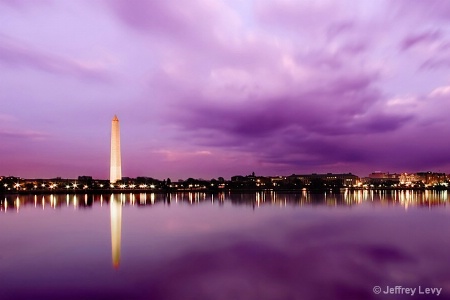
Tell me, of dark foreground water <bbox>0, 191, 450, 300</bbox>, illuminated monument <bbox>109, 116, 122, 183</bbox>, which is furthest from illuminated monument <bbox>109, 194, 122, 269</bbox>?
illuminated monument <bbox>109, 116, 122, 183</bbox>

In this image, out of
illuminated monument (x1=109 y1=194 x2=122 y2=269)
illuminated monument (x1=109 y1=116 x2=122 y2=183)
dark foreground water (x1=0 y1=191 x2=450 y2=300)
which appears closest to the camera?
dark foreground water (x1=0 y1=191 x2=450 y2=300)

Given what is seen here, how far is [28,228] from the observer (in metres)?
26.7

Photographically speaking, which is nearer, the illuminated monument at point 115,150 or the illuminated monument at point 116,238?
the illuminated monument at point 116,238

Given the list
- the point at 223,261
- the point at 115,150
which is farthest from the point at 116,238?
the point at 115,150

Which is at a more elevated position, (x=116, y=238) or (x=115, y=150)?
(x=115, y=150)

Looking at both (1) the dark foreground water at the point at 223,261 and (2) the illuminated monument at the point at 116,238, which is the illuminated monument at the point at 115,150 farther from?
(1) the dark foreground water at the point at 223,261

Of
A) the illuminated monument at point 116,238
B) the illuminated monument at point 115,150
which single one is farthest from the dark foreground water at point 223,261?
the illuminated monument at point 115,150

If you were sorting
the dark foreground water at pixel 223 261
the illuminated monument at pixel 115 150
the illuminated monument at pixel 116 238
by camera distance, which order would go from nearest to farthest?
the dark foreground water at pixel 223 261 < the illuminated monument at pixel 116 238 < the illuminated monument at pixel 115 150

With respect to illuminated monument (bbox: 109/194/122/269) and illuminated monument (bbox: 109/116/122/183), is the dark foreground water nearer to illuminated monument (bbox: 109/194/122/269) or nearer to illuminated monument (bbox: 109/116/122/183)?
illuminated monument (bbox: 109/194/122/269)

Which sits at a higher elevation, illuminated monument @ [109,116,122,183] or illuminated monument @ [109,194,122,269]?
illuminated monument @ [109,116,122,183]

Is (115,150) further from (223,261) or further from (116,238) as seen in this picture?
(223,261)

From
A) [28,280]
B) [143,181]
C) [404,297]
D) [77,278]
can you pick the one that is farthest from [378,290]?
[143,181]

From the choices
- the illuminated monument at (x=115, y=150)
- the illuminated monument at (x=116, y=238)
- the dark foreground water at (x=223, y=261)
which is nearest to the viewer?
the dark foreground water at (x=223, y=261)

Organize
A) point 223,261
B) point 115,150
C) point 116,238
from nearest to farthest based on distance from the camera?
point 223,261 < point 116,238 < point 115,150
